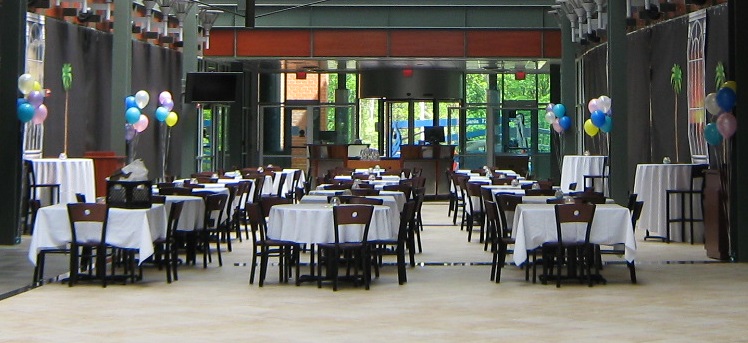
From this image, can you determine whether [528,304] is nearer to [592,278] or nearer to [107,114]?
[592,278]

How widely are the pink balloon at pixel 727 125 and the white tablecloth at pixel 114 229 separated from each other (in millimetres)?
6058

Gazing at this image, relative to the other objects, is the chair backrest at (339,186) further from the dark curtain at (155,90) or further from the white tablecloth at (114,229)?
the dark curtain at (155,90)

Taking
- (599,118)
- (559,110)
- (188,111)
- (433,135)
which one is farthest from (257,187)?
(433,135)

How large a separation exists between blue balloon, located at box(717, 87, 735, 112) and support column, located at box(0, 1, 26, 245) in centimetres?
803

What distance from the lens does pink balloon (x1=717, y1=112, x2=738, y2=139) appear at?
1262cm

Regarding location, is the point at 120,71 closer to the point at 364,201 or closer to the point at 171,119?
the point at 171,119

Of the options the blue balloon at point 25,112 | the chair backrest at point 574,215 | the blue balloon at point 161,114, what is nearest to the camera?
the chair backrest at point 574,215

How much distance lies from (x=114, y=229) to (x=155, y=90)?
12.4 m

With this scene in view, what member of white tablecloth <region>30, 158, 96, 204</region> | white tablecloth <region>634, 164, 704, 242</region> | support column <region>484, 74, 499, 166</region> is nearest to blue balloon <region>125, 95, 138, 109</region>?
white tablecloth <region>30, 158, 96, 204</region>

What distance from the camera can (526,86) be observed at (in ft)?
98.2

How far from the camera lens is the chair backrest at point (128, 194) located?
10430 millimetres

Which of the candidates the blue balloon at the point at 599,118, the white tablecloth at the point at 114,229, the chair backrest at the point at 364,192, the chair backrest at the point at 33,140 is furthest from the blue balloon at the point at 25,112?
the blue balloon at the point at 599,118

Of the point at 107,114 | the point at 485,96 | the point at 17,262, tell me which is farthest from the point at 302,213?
the point at 485,96

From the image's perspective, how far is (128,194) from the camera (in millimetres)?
10445
